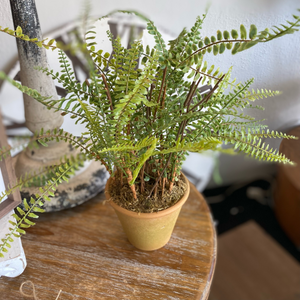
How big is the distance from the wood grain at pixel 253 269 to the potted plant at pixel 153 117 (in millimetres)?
655

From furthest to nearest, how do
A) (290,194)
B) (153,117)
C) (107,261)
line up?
(290,194) → (107,261) → (153,117)

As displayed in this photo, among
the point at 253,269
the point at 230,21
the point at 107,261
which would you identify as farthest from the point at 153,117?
the point at 253,269

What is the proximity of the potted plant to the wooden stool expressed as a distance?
413 mm

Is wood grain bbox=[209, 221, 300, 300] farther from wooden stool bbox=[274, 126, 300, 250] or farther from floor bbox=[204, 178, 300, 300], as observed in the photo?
wooden stool bbox=[274, 126, 300, 250]

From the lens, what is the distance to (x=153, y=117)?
47 cm

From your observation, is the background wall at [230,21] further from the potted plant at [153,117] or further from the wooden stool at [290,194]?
the potted plant at [153,117]

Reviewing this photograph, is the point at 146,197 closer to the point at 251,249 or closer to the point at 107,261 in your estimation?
the point at 107,261

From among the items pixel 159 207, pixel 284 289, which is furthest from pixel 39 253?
pixel 284 289

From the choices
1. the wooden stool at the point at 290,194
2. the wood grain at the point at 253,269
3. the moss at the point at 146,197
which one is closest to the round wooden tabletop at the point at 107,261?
the moss at the point at 146,197

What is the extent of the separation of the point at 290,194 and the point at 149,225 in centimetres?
74

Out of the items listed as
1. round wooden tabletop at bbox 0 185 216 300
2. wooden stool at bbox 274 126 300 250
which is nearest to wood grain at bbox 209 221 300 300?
wooden stool at bbox 274 126 300 250

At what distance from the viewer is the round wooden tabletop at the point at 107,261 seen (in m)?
0.53

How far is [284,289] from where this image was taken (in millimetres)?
1059

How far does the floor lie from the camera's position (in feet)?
3.49
